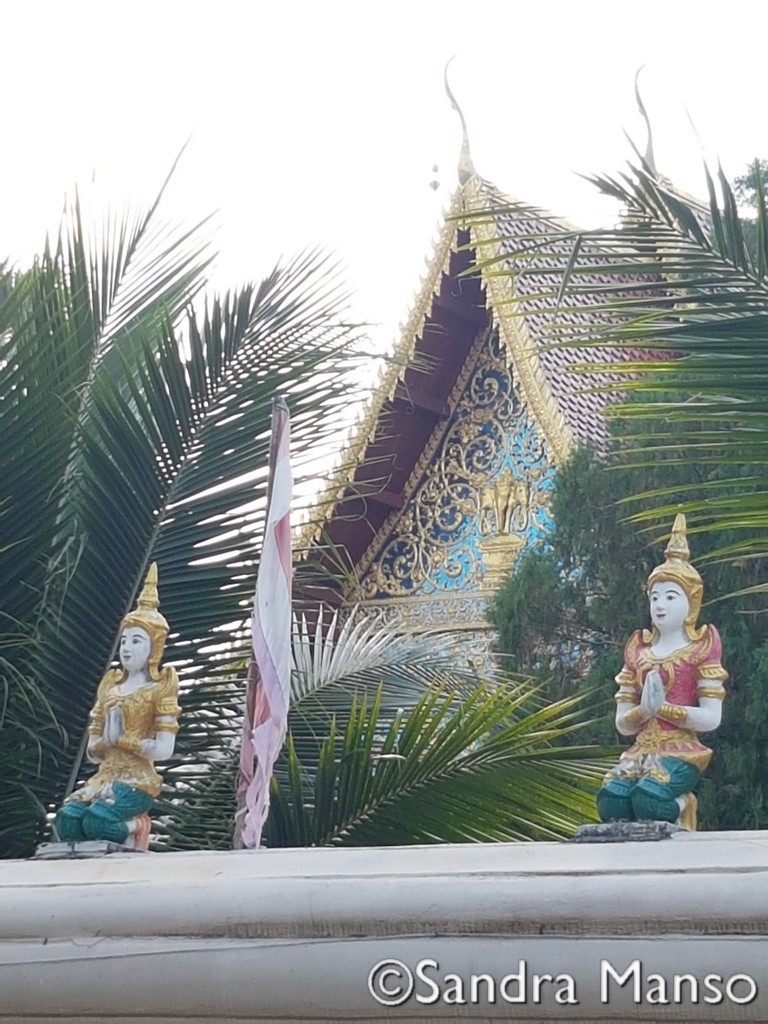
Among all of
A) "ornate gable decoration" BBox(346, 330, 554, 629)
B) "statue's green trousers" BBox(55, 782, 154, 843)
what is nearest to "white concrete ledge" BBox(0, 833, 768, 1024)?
"statue's green trousers" BBox(55, 782, 154, 843)

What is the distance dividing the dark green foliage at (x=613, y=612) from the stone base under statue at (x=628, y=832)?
5.55 meters

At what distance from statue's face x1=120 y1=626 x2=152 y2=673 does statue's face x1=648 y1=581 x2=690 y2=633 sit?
1.28 m

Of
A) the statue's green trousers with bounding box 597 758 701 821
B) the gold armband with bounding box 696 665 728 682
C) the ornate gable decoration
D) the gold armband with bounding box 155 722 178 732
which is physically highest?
the ornate gable decoration

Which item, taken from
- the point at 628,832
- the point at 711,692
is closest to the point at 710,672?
the point at 711,692

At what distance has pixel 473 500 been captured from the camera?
11.1m

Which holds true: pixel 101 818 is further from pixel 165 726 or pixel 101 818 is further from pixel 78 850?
pixel 165 726

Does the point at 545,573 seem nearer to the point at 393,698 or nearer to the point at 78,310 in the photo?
the point at 393,698

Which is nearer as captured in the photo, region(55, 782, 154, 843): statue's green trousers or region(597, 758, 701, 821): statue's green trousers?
region(597, 758, 701, 821): statue's green trousers

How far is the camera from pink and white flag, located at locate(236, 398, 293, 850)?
4.07 meters

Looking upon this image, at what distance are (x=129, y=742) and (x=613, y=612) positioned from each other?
5771 mm

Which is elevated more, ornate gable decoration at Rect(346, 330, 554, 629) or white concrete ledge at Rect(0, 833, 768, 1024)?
ornate gable decoration at Rect(346, 330, 554, 629)

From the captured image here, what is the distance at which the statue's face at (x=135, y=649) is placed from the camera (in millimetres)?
4160

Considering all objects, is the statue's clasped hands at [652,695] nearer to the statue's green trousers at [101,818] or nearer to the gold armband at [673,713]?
the gold armband at [673,713]

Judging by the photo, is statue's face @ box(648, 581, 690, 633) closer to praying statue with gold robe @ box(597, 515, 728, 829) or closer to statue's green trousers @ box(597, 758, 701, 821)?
praying statue with gold robe @ box(597, 515, 728, 829)
